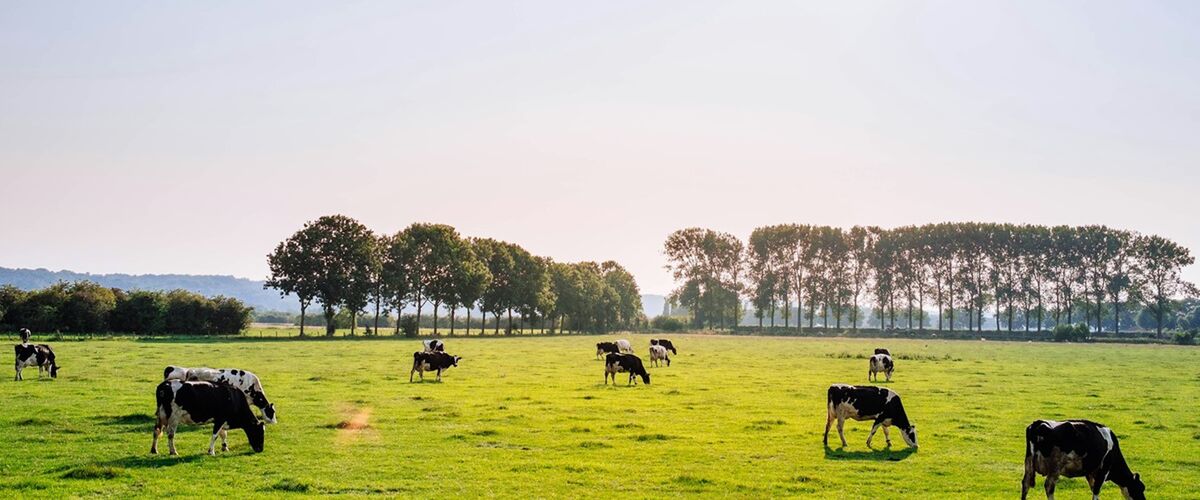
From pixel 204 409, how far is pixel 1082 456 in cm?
1891

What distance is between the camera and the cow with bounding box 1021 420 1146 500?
14430 millimetres

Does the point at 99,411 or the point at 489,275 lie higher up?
the point at 489,275

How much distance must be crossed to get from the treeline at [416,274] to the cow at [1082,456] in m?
87.2

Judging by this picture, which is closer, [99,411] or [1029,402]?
[99,411]

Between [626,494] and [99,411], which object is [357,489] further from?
[99,411]

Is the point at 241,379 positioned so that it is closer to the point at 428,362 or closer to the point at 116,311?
the point at 428,362

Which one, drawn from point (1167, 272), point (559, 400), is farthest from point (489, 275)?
point (1167, 272)

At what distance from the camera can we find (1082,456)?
14453mm

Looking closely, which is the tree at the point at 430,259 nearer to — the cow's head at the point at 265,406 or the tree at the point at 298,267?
the tree at the point at 298,267

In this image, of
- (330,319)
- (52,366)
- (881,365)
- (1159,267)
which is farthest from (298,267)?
(1159,267)

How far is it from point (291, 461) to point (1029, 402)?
27877 millimetres

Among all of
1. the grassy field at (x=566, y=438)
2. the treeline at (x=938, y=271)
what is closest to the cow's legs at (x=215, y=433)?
the grassy field at (x=566, y=438)

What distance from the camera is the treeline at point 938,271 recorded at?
14225 centimetres

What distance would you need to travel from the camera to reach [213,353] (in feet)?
190
